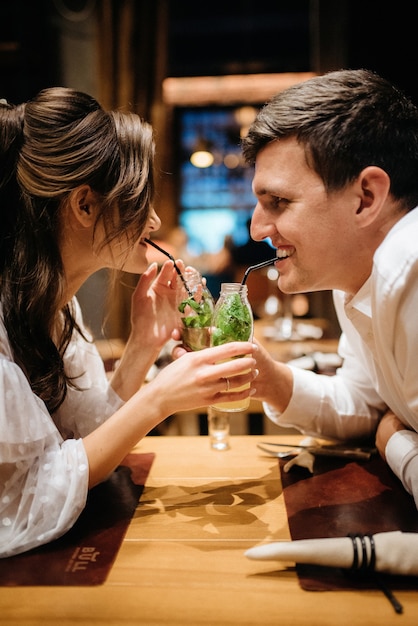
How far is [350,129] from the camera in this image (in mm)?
1487

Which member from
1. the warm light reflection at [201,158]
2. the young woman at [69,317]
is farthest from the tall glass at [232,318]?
the warm light reflection at [201,158]

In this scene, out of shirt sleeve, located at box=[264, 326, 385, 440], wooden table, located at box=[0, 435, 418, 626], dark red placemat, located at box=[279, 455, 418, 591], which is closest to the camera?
wooden table, located at box=[0, 435, 418, 626]

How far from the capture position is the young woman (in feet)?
4.09

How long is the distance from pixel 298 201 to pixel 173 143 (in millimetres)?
6935

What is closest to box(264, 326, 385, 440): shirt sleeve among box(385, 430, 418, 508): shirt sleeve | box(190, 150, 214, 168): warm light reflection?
box(385, 430, 418, 508): shirt sleeve

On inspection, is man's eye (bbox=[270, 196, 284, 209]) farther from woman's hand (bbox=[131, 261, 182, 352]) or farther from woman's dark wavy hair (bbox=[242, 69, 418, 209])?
woman's hand (bbox=[131, 261, 182, 352])

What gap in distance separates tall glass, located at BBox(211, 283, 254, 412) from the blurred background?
2403 mm

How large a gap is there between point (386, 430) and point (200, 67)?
7117mm

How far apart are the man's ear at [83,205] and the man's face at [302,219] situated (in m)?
0.45

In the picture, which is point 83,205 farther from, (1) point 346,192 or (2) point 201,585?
(2) point 201,585

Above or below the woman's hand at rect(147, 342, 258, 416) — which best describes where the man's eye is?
→ above

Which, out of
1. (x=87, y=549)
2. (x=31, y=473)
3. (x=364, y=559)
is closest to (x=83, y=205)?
(x=31, y=473)

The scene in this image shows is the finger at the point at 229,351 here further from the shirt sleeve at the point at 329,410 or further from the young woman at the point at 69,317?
the shirt sleeve at the point at 329,410

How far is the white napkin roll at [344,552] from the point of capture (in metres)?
1.05
